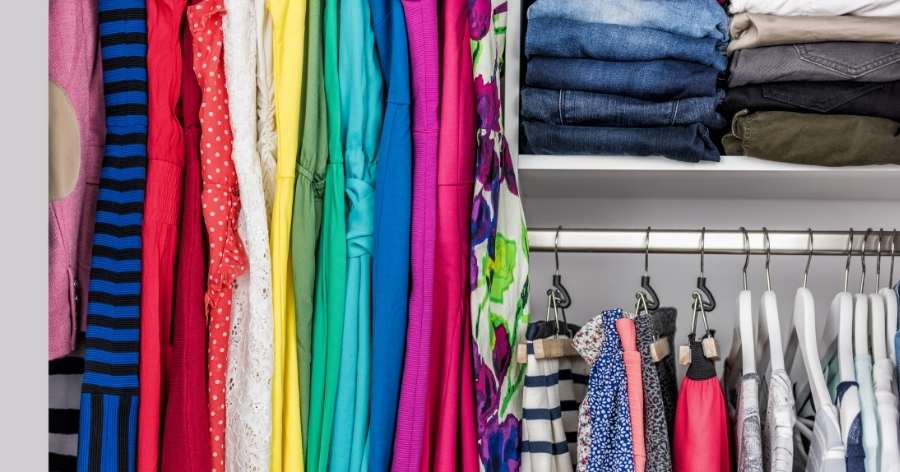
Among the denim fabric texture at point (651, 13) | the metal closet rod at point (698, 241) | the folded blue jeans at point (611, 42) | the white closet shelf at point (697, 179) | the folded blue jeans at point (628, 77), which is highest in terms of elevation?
the denim fabric texture at point (651, 13)

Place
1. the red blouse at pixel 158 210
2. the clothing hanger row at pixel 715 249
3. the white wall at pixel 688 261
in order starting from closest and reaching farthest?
the red blouse at pixel 158 210 → the clothing hanger row at pixel 715 249 → the white wall at pixel 688 261

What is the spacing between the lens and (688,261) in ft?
4.19

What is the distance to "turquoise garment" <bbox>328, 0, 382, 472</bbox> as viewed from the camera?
872 millimetres

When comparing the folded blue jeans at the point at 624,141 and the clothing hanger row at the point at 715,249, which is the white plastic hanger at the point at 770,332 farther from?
the folded blue jeans at the point at 624,141

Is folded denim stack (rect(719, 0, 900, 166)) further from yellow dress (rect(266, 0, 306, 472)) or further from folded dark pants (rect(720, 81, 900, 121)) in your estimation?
yellow dress (rect(266, 0, 306, 472))

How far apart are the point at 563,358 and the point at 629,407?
18 cm

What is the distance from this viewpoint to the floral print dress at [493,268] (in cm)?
88

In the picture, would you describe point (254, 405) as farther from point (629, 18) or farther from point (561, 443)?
point (629, 18)

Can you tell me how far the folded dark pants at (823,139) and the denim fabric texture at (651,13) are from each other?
13cm

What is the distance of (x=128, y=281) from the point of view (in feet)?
2.72

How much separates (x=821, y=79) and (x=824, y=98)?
0.08ft

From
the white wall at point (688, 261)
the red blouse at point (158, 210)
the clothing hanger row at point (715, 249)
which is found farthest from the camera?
the white wall at point (688, 261)

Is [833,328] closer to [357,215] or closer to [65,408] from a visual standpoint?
[357,215]

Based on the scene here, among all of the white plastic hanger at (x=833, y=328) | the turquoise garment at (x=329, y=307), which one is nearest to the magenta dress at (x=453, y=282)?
the turquoise garment at (x=329, y=307)
